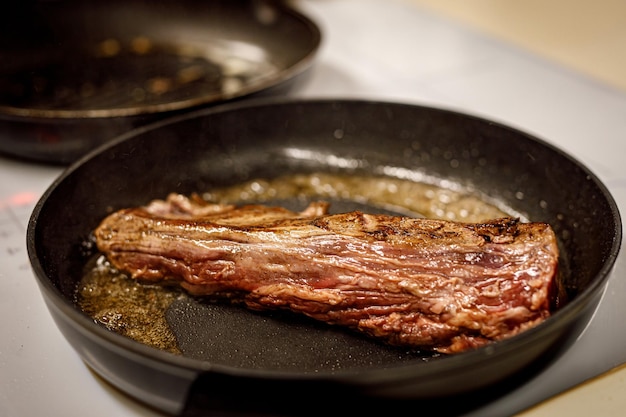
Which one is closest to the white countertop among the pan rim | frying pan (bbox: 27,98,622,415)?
frying pan (bbox: 27,98,622,415)

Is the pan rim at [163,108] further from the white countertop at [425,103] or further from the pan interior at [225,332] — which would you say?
the pan interior at [225,332]

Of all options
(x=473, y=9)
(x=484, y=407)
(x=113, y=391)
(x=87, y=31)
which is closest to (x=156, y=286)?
(x=113, y=391)

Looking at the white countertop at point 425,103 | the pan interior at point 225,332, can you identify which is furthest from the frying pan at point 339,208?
the white countertop at point 425,103

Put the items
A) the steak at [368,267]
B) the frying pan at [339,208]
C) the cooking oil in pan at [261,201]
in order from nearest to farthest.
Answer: the frying pan at [339,208], the steak at [368,267], the cooking oil in pan at [261,201]

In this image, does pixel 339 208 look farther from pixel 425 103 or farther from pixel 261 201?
pixel 425 103

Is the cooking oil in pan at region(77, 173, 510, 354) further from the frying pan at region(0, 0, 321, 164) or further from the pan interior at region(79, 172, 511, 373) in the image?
the frying pan at region(0, 0, 321, 164)

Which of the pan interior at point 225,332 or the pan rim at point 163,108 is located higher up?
the pan rim at point 163,108
